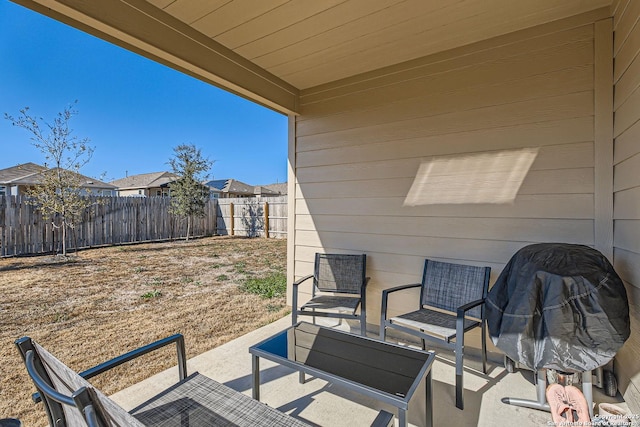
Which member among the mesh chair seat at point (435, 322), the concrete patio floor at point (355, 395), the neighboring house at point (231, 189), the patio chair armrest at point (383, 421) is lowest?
the concrete patio floor at point (355, 395)

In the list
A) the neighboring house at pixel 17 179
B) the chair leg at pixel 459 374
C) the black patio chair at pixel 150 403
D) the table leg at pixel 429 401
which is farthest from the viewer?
the neighboring house at pixel 17 179

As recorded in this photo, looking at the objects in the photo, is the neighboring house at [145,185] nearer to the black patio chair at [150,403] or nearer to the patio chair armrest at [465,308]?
the black patio chair at [150,403]

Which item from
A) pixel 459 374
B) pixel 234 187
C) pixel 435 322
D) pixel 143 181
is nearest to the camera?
pixel 459 374

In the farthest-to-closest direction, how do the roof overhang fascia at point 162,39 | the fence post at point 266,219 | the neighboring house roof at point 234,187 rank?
the neighboring house roof at point 234,187 < the fence post at point 266,219 < the roof overhang fascia at point 162,39

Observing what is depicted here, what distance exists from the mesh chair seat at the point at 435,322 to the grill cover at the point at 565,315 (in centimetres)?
36

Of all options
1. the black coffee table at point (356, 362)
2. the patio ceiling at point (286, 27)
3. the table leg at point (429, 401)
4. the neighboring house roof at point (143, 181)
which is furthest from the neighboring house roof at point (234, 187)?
the table leg at point (429, 401)

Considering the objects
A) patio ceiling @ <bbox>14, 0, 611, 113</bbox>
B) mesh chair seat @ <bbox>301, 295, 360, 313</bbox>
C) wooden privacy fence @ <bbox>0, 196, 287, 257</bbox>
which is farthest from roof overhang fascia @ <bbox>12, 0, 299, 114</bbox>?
wooden privacy fence @ <bbox>0, 196, 287, 257</bbox>

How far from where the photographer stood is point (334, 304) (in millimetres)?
2564

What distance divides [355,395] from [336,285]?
43.8 inches

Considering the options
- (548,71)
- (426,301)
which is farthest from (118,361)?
(548,71)

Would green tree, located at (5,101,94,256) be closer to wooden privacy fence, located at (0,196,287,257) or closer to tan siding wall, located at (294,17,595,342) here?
wooden privacy fence, located at (0,196,287,257)

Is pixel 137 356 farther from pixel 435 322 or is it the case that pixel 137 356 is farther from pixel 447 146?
pixel 447 146

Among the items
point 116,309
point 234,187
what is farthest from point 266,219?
point 234,187

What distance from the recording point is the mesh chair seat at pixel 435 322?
1954 mm
